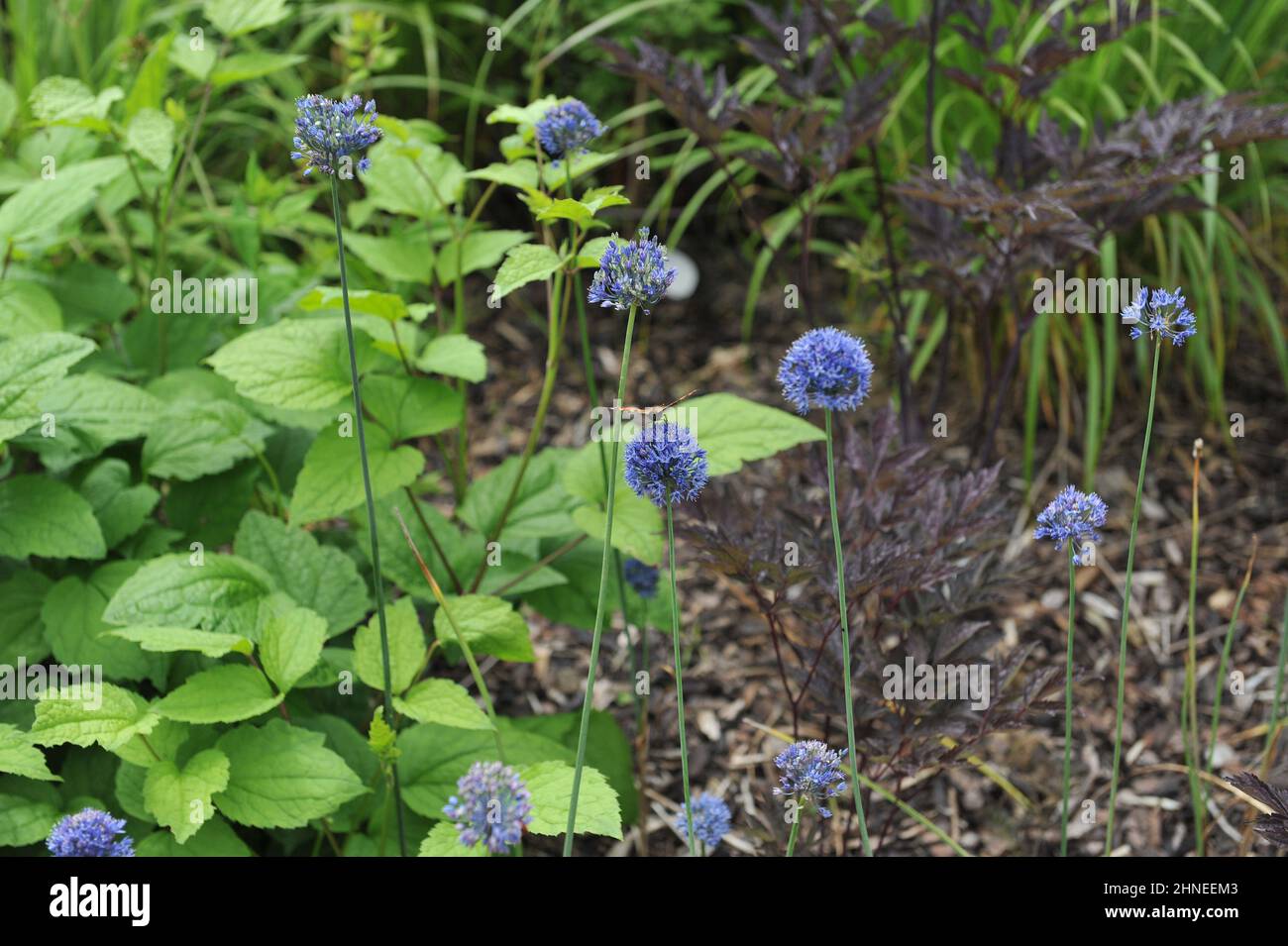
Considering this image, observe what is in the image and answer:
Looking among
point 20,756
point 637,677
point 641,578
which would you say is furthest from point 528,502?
point 20,756

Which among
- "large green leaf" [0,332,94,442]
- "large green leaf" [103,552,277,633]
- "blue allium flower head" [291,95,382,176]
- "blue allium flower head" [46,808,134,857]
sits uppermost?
"blue allium flower head" [291,95,382,176]

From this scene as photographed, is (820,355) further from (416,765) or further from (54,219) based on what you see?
(54,219)

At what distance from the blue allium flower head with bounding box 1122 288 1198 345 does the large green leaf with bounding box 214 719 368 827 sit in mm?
1160

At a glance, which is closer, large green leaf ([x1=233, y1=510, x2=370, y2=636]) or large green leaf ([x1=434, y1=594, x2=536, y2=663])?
large green leaf ([x1=434, y1=594, x2=536, y2=663])

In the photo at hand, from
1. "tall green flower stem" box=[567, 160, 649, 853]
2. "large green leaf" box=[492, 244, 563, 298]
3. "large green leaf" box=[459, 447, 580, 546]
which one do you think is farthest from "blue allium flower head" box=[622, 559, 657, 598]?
"large green leaf" box=[492, 244, 563, 298]

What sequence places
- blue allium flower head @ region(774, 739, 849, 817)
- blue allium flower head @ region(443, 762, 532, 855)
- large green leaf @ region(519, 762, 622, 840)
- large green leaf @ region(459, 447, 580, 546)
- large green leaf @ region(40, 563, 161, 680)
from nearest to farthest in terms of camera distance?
1. blue allium flower head @ region(443, 762, 532, 855)
2. blue allium flower head @ region(774, 739, 849, 817)
3. large green leaf @ region(519, 762, 622, 840)
4. large green leaf @ region(40, 563, 161, 680)
5. large green leaf @ region(459, 447, 580, 546)

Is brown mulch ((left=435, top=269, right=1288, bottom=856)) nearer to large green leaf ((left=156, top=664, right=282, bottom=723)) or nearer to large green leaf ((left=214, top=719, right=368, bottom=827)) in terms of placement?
large green leaf ((left=214, top=719, right=368, bottom=827))

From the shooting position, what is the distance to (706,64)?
3.81 m

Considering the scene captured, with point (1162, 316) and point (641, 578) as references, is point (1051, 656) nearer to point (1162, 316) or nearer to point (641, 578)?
point (641, 578)

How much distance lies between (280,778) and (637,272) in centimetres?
91

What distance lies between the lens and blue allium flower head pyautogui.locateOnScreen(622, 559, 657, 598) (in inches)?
83.7

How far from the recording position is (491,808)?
1033 mm

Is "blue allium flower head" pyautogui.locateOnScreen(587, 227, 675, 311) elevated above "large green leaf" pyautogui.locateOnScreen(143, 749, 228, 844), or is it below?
above

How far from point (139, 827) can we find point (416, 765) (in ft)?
1.40
